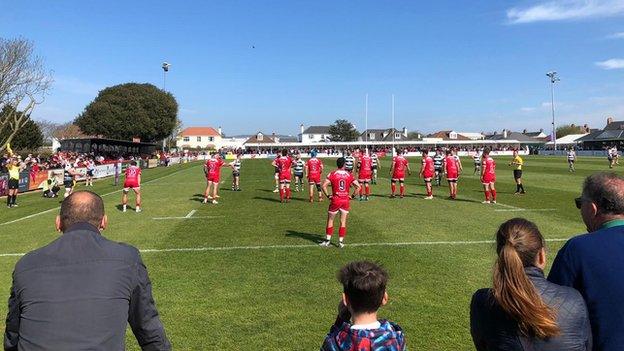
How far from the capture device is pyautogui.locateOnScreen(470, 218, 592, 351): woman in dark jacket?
2617 mm

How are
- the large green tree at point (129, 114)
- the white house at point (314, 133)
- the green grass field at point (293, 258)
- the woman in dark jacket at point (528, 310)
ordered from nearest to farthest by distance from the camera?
1. the woman in dark jacket at point (528, 310)
2. the green grass field at point (293, 258)
3. the large green tree at point (129, 114)
4. the white house at point (314, 133)

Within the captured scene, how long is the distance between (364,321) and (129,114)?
7521 cm

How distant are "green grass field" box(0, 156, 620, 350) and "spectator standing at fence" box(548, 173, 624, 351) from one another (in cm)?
298

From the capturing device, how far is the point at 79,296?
269cm

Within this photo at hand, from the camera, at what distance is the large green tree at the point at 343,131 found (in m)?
131

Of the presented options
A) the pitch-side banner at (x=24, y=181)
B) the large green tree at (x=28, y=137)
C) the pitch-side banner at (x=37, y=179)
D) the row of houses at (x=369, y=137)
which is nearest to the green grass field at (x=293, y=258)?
the pitch-side banner at (x=24, y=181)

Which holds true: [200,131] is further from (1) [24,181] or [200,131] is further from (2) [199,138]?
(1) [24,181]

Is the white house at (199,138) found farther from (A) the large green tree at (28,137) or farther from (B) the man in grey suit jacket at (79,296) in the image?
(B) the man in grey suit jacket at (79,296)

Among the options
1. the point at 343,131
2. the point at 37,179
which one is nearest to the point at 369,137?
the point at 343,131

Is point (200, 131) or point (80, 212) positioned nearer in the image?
point (80, 212)

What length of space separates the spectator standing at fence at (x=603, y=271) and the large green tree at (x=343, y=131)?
129 metres

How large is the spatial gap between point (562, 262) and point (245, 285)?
5.98 meters

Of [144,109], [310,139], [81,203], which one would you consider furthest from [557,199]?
[310,139]


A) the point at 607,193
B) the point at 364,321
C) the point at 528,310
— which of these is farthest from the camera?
the point at 607,193
